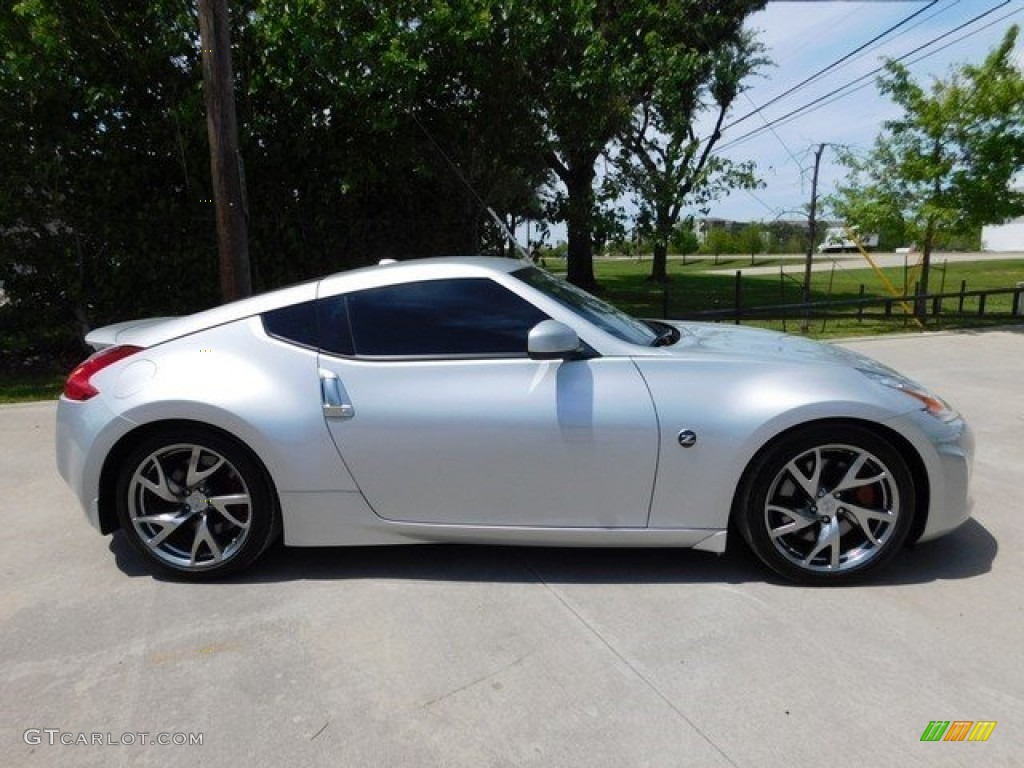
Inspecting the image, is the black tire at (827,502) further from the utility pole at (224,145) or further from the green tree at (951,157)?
the green tree at (951,157)

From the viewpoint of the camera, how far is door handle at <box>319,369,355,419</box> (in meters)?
3.20

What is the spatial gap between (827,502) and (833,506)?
0.03m

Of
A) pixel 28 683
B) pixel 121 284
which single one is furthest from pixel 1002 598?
pixel 121 284

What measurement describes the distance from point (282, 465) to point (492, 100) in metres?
7.05

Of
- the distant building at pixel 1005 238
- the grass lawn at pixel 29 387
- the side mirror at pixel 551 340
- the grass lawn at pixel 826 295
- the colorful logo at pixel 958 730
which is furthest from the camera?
the distant building at pixel 1005 238

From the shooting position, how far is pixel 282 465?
3.23m

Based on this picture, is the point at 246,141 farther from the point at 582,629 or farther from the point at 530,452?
the point at 582,629

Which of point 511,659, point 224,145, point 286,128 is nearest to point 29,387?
point 224,145

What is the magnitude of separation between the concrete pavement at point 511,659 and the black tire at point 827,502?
0.46ft

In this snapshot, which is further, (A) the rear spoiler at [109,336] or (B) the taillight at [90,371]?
(A) the rear spoiler at [109,336]

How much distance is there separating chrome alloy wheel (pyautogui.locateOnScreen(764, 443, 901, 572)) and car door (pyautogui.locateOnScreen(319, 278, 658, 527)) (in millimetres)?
597

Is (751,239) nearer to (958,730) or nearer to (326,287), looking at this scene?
(326,287)

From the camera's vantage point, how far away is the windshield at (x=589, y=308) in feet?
11.3

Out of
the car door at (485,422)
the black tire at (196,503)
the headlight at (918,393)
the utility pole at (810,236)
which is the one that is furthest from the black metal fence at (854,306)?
the black tire at (196,503)
